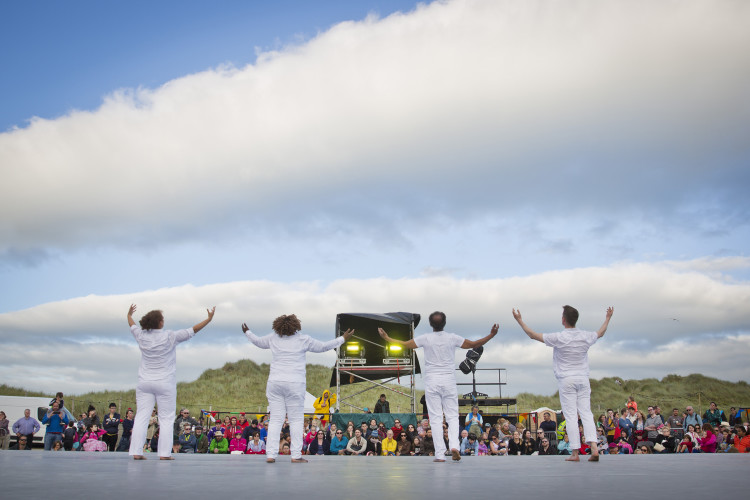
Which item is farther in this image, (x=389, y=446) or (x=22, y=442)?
(x=22, y=442)

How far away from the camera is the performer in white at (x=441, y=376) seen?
27.6 feet

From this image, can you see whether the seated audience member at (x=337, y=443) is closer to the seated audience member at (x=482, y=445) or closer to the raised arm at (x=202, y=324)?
the seated audience member at (x=482, y=445)

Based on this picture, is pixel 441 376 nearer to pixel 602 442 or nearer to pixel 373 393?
pixel 602 442

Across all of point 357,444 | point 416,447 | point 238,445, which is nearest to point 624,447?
point 416,447

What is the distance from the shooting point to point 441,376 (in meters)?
8.45

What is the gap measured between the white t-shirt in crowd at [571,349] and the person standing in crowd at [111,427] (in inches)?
494

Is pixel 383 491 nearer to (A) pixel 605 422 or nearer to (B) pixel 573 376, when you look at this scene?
(B) pixel 573 376

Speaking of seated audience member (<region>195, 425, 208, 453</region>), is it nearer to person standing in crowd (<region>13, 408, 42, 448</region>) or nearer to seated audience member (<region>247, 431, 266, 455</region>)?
seated audience member (<region>247, 431, 266, 455</region>)

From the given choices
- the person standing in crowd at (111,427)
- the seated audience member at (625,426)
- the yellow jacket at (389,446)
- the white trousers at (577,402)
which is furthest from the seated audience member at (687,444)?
the person standing in crowd at (111,427)

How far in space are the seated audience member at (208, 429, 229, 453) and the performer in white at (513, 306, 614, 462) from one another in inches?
429

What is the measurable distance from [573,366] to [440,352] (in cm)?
180

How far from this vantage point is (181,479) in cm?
484

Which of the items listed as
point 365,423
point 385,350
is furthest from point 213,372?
point 365,423

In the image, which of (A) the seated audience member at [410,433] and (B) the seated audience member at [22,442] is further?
(B) the seated audience member at [22,442]
